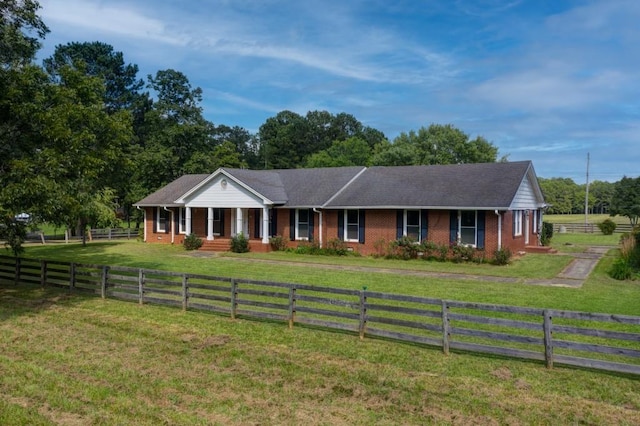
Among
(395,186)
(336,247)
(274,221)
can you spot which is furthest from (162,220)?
(395,186)

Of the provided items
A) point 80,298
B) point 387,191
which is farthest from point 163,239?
point 80,298

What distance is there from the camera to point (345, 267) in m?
21.4

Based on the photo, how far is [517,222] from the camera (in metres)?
25.8

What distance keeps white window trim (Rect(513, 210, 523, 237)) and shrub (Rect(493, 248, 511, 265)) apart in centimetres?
362

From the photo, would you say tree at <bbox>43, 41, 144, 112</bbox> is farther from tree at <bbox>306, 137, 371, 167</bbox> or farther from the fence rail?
the fence rail

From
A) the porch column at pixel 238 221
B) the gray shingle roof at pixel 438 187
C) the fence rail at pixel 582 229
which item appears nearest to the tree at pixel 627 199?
the fence rail at pixel 582 229

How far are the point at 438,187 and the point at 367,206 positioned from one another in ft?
13.4

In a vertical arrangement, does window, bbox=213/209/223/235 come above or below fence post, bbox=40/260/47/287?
above

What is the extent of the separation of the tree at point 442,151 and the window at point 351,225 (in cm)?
2421

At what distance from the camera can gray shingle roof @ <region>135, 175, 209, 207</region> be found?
3371 centimetres

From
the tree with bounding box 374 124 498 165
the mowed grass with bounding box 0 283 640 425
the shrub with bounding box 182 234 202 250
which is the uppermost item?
the tree with bounding box 374 124 498 165

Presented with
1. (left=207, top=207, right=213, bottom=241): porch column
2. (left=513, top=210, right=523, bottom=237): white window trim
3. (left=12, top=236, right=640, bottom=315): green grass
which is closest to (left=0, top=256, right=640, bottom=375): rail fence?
(left=12, top=236, right=640, bottom=315): green grass

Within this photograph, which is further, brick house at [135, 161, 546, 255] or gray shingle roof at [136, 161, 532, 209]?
gray shingle roof at [136, 161, 532, 209]

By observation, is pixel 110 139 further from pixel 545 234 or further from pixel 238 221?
pixel 545 234
